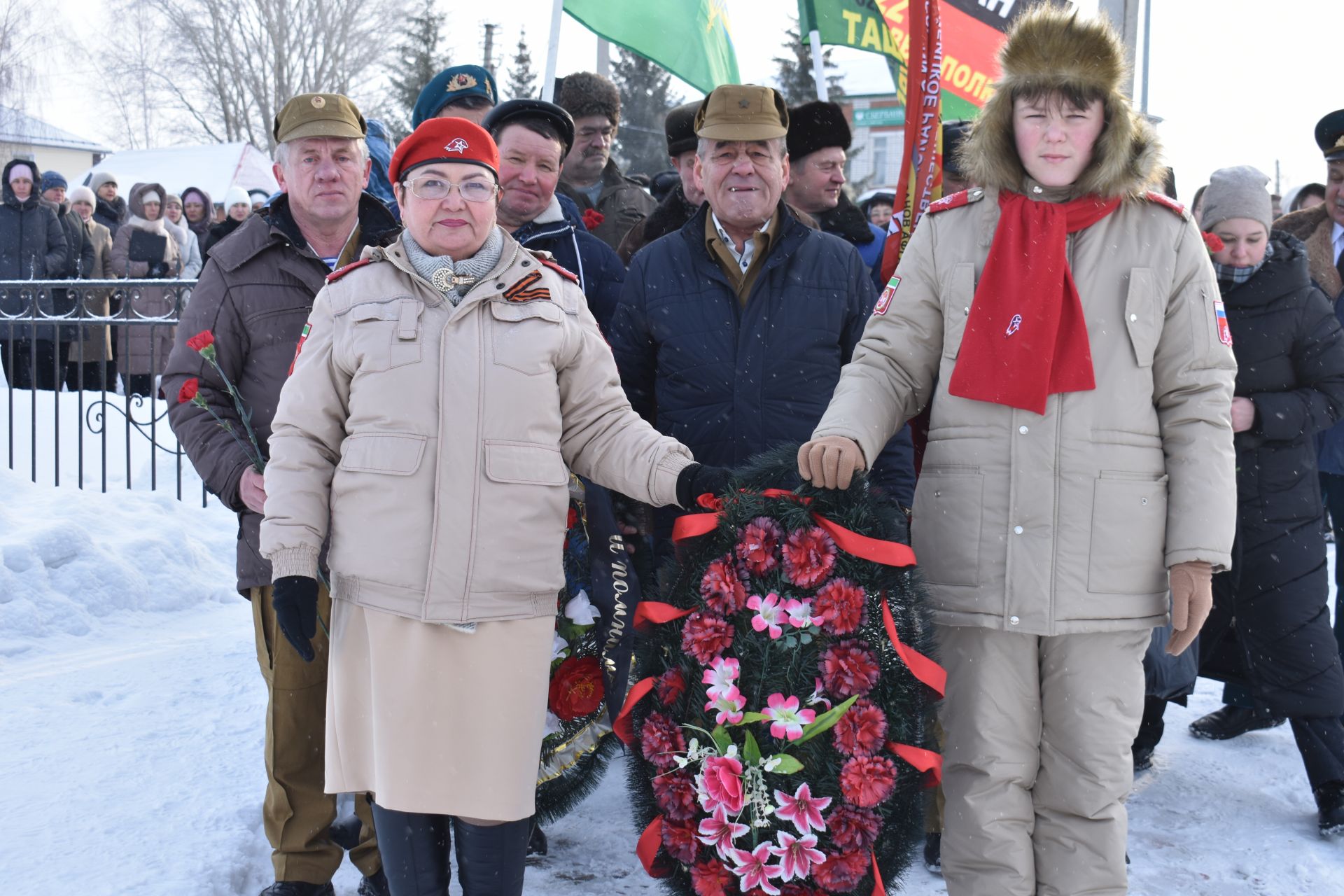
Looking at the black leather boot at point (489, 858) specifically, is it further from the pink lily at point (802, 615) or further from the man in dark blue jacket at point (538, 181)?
the man in dark blue jacket at point (538, 181)

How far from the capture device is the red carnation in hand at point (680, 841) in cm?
255

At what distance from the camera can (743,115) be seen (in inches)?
128

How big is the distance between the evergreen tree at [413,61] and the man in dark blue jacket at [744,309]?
114ft

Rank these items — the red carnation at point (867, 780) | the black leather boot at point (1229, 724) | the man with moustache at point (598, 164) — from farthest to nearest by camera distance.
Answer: the man with moustache at point (598, 164), the black leather boot at point (1229, 724), the red carnation at point (867, 780)

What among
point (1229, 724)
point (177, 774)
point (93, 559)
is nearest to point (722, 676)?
point (177, 774)

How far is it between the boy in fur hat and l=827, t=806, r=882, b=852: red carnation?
356 millimetres

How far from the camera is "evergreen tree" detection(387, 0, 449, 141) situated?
36688mm

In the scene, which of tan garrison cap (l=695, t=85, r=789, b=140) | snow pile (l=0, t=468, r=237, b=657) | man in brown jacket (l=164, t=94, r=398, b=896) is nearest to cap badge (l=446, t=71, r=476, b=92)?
man in brown jacket (l=164, t=94, r=398, b=896)

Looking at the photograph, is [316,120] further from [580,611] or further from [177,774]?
[177,774]

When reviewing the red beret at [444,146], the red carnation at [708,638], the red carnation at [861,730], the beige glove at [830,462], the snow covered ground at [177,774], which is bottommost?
the snow covered ground at [177,774]

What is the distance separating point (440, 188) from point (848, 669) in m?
1.43

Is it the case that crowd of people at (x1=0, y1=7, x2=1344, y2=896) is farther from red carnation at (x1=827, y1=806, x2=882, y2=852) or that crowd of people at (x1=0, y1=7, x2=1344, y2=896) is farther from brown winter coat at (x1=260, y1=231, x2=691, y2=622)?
red carnation at (x1=827, y1=806, x2=882, y2=852)

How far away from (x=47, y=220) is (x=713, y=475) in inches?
380

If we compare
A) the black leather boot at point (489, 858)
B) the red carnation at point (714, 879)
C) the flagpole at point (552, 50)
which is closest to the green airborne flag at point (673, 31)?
the flagpole at point (552, 50)
